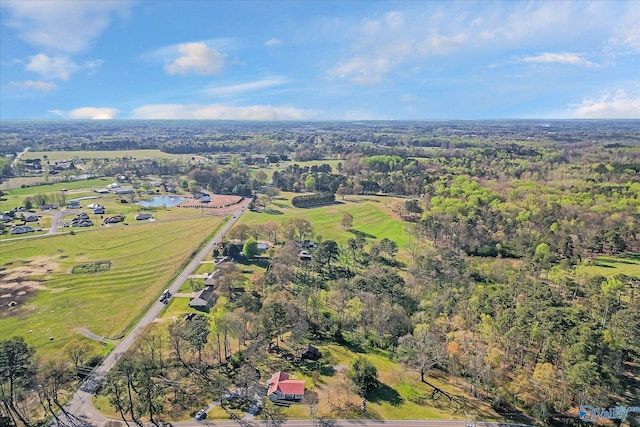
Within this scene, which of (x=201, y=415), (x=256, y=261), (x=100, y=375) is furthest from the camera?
(x=256, y=261)

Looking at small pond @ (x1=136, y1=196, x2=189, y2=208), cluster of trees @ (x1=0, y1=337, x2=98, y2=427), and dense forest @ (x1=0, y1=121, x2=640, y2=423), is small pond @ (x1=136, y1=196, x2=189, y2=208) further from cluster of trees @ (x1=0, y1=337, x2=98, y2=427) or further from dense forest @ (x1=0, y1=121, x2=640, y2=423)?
cluster of trees @ (x1=0, y1=337, x2=98, y2=427)

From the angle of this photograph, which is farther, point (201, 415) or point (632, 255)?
point (632, 255)

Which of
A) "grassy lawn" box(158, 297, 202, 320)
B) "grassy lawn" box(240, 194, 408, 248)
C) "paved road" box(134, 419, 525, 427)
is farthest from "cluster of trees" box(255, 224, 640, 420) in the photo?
"grassy lawn" box(240, 194, 408, 248)

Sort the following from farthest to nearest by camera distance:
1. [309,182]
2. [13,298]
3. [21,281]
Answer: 1. [309,182]
2. [21,281]
3. [13,298]

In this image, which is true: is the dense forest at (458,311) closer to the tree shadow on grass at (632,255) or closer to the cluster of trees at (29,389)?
the cluster of trees at (29,389)

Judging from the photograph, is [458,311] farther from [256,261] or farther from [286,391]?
[256,261]

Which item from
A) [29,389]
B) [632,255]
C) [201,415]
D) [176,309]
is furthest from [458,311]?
[632,255]
